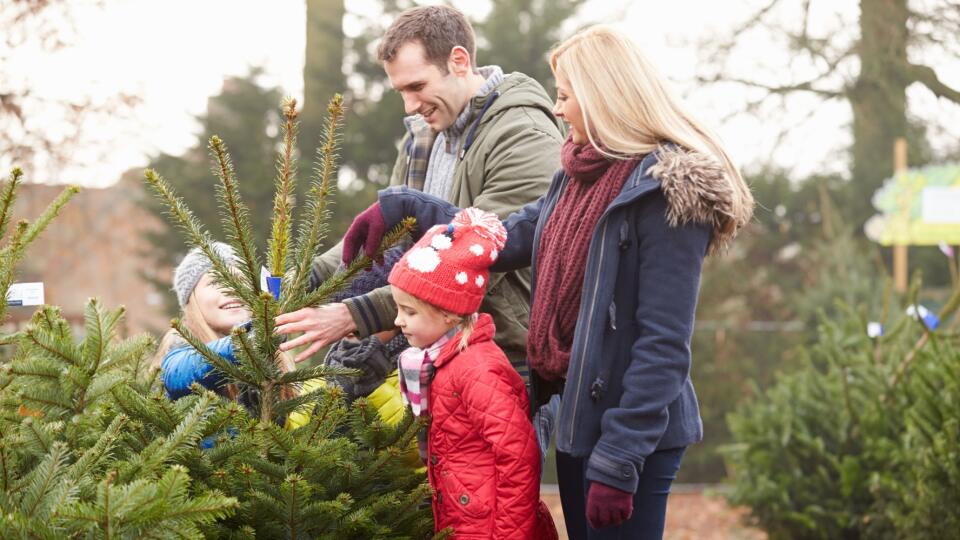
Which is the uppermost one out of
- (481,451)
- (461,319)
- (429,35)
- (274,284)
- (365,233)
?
(429,35)

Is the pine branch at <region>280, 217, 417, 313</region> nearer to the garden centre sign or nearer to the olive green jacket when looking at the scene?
the olive green jacket

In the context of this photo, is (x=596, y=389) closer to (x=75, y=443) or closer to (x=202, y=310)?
(x=75, y=443)

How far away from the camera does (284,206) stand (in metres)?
2.87

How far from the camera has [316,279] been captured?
3689 millimetres

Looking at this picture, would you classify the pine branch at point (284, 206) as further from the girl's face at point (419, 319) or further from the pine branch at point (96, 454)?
the pine branch at point (96, 454)

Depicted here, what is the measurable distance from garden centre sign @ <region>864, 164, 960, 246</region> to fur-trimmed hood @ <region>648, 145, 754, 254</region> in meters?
9.40

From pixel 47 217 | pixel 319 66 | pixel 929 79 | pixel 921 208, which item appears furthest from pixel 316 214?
pixel 929 79

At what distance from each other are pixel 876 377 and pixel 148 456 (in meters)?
5.65

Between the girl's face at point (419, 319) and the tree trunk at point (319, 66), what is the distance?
7.48 metres

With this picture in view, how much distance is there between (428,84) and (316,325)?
1.11m

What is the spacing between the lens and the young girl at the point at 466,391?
2.92 m

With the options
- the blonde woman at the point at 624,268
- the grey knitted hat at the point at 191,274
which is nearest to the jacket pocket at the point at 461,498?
the blonde woman at the point at 624,268

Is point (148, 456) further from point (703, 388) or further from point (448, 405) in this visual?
point (703, 388)

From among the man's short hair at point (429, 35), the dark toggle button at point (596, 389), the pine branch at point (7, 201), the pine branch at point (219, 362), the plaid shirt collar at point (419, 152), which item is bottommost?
the dark toggle button at point (596, 389)
